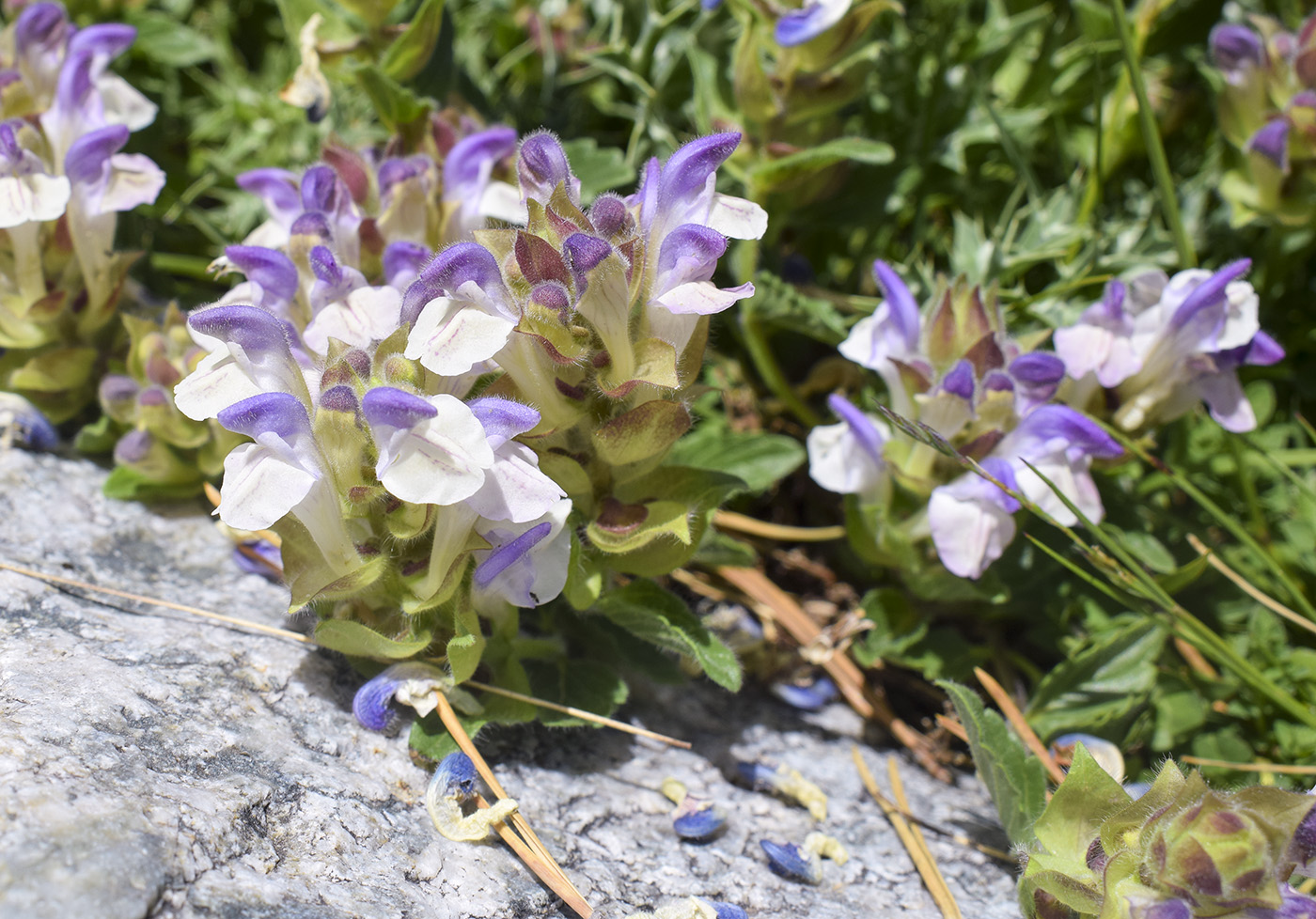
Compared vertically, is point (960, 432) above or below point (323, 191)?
below

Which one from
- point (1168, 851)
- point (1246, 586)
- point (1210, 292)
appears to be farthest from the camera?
point (1246, 586)

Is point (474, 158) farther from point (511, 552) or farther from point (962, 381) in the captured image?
point (962, 381)

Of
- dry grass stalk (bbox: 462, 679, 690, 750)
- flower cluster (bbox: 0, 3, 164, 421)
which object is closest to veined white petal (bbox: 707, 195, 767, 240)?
dry grass stalk (bbox: 462, 679, 690, 750)

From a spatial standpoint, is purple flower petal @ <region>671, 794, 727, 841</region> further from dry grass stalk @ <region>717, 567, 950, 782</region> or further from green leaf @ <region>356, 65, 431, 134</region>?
green leaf @ <region>356, 65, 431, 134</region>

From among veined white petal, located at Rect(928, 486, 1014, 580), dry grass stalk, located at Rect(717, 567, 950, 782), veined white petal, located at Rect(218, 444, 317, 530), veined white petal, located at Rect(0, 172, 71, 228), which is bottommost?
dry grass stalk, located at Rect(717, 567, 950, 782)

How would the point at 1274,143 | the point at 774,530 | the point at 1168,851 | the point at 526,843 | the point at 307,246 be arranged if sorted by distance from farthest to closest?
the point at 774,530
the point at 1274,143
the point at 307,246
the point at 526,843
the point at 1168,851

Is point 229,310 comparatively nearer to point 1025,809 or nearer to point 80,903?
point 80,903

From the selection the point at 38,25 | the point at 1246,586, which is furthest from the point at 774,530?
the point at 38,25

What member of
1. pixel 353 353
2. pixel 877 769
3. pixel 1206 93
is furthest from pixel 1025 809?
pixel 1206 93

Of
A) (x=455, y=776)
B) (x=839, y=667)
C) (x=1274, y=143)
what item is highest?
Answer: (x=1274, y=143)

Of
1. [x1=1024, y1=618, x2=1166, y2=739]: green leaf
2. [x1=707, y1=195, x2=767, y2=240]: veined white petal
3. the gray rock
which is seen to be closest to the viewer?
the gray rock
